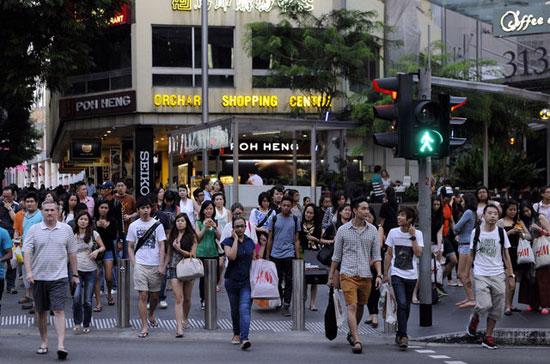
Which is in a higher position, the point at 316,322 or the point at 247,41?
the point at 247,41

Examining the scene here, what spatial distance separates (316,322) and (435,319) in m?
1.76

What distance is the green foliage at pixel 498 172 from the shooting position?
33.2 m

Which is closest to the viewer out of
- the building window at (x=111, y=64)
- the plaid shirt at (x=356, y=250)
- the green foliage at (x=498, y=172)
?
the plaid shirt at (x=356, y=250)

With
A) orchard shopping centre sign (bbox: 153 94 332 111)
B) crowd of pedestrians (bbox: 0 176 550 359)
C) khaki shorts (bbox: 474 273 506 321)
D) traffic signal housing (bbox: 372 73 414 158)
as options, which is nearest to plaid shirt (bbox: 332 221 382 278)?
crowd of pedestrians (bbox: 0 176 550 359)

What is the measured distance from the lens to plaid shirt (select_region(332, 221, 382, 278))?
11070 millimetres

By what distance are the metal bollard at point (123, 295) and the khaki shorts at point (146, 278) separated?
2.16 feet

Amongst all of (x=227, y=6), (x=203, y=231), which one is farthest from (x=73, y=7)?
(x=227, y=6)

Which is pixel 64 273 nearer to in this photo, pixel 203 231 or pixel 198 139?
pixel 203 231

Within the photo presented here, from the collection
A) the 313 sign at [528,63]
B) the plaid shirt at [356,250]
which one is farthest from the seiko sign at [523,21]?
the plaid shirt at [356,250]

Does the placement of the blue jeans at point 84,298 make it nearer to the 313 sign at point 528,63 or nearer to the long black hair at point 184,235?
the long black hair at point 184,235

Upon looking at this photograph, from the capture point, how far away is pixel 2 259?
1133 centimetres

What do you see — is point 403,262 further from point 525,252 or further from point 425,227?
point 525,252

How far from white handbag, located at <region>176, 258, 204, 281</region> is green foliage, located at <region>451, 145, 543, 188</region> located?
2223 cm

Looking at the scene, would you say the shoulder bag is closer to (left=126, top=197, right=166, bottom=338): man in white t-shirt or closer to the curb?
(left=126, top=197, right=166, bottom=338): man in white t-shirt
